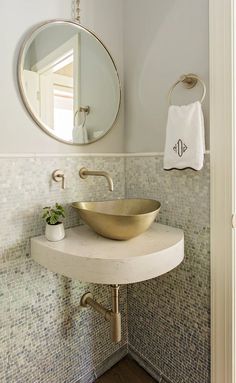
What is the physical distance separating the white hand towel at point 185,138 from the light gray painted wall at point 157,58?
2.3 inches

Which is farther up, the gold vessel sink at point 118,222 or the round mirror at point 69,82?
the round mirror at point 69,82

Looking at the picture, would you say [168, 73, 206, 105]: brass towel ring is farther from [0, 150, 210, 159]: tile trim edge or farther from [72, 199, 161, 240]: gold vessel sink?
[72, 199, 161, 240]: gold vessel sink

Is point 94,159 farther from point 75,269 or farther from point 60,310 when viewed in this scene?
point 60,310

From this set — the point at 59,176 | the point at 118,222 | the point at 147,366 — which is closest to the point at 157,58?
the point at 59,176

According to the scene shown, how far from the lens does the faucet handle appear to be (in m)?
1.17

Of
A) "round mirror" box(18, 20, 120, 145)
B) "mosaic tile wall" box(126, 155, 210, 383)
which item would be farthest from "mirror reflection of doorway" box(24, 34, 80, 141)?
"mosaic tile wall" box(126, 155, 210, 383)

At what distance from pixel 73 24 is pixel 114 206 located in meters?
0.94

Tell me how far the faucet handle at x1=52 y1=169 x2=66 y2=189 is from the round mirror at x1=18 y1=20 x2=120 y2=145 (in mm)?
158

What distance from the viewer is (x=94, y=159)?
1.34 meters

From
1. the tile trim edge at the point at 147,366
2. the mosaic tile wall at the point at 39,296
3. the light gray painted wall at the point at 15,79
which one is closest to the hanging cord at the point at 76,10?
the light gray painted wall at the point at 15,79

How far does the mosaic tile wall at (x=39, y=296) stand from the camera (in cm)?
105

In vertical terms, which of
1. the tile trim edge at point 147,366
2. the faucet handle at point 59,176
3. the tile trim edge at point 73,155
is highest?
the tile trim edge at point 73,155

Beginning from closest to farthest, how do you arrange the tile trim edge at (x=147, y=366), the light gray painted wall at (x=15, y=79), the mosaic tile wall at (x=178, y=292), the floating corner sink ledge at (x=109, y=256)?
the floating corner sink ledge at (x=109, y=256)
the light gray painted wall at (x=15, y=79)
the mosaic tile wall at (x=178, y=292)
the tile trim edge at (x=147, y=366)

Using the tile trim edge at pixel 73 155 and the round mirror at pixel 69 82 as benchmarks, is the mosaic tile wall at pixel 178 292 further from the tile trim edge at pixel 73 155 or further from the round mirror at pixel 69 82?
the round mirror at pixel 69 82
